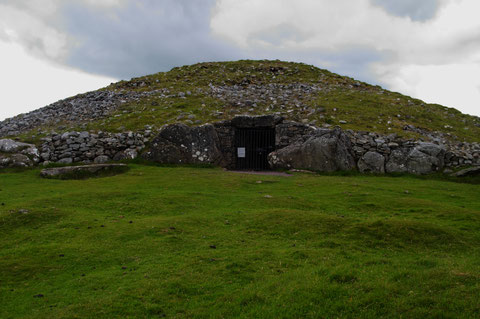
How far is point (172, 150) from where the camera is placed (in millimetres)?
27250

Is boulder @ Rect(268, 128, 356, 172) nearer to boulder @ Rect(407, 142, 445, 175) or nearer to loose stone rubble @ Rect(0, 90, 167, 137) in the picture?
boulder @ Rect(407, 142, 445, 175)

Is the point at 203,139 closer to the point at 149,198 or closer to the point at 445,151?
the point at 149,198

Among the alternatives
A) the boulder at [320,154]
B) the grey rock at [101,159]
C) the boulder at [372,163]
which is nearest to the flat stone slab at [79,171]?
the grey rock at [101,159]

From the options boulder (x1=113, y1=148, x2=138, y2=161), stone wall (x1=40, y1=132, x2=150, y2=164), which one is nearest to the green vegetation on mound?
stone wall (x1=40, y1=132, x2=150, y2=164)

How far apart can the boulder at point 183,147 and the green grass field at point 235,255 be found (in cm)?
962

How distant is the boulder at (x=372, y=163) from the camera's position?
86.7 ft

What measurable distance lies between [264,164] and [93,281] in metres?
26.0

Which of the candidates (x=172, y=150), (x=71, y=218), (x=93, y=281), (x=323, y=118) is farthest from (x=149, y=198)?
(x=323, y=118)

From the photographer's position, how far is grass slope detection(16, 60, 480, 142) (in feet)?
105

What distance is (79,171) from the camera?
73.4ft

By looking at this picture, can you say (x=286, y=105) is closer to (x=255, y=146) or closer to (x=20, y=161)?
(x=255, y=146)

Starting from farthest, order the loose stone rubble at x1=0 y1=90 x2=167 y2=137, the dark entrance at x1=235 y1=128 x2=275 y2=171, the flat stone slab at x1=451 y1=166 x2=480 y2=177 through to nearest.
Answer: the loose stone rubble at x1=0 y1=90 x2=167 y2=137, the dark entrance at x1=235 y1=128 x2=275 y2=171, the flat stone slab at x1=451 y1=166 x2=480 y2=177

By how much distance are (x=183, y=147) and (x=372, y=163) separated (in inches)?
588

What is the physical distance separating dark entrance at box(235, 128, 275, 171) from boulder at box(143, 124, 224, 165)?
3.37 metres
